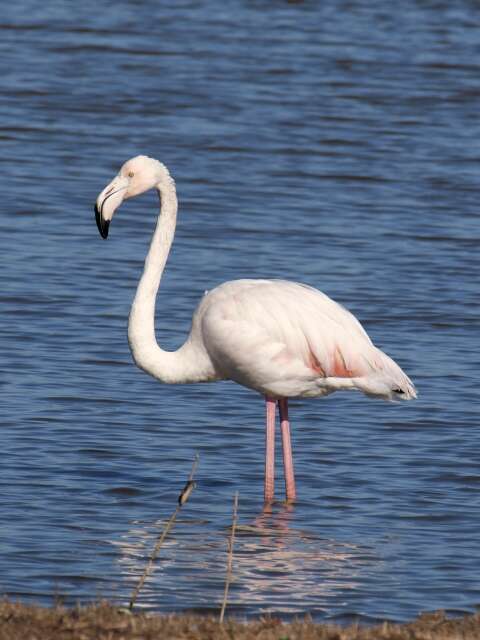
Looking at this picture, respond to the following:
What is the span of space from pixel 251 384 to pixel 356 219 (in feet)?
22.4

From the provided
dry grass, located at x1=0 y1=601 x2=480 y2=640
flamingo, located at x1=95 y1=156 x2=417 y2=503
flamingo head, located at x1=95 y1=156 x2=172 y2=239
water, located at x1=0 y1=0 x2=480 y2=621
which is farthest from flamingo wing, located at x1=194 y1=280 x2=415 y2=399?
dry grass, located at x1=0 y1=601 x2=480 y2=640

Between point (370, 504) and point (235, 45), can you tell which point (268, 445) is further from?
point (235, 45)

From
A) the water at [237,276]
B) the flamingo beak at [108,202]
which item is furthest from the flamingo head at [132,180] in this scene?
the water at [237,276]

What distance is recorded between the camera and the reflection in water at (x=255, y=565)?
688cm

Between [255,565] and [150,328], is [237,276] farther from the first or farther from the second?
[255,565]

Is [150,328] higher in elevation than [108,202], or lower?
lower

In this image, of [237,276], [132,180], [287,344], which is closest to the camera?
[287,344]

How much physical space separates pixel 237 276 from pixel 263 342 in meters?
4.40

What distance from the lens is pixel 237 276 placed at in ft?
42.1

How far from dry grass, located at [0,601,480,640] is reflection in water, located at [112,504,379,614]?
85 centimetres

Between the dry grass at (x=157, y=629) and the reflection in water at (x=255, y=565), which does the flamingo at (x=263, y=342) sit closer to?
the reflection in water at (x=255, y=565)

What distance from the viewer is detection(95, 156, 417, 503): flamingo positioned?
841 centimetres

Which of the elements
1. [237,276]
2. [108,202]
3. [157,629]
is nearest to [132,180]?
[108,202]

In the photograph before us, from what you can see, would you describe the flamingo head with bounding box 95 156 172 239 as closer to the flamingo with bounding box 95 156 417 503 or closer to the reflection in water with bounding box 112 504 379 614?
the flamingo with bounding box 95 156 417 503
